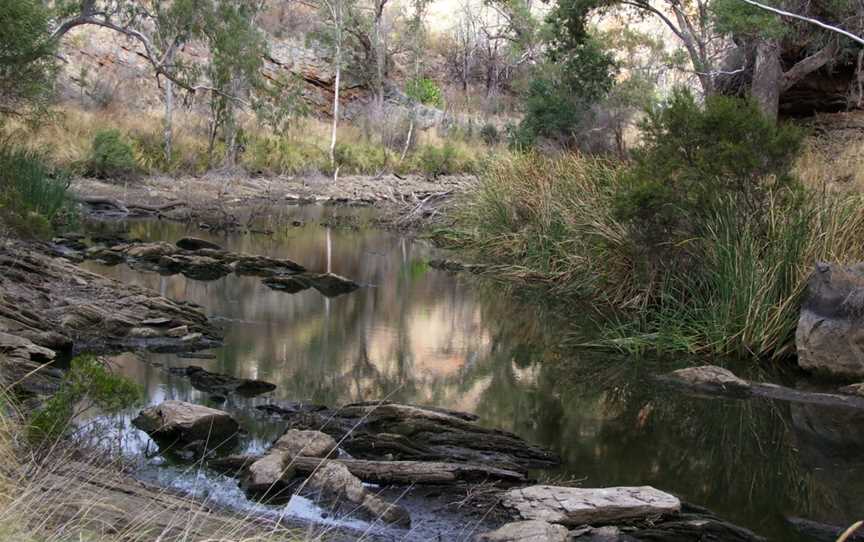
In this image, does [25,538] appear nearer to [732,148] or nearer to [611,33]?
[732,148]

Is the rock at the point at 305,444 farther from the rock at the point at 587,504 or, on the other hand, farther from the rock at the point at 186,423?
the rock at the point at 587,504

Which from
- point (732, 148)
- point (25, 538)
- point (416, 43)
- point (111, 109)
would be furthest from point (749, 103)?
point (416, 43)

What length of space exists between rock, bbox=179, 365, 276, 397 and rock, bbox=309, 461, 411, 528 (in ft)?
7.81

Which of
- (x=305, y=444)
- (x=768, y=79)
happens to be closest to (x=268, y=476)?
(x=305, y=444)

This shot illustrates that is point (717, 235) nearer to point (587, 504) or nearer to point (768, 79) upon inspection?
point (587, 504)

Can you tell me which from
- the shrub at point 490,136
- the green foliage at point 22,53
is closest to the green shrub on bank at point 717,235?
the green foliage at point 22,53

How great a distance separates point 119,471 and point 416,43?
4268 cm

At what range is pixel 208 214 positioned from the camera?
22672 mm

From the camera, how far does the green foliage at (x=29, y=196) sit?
33.8ft

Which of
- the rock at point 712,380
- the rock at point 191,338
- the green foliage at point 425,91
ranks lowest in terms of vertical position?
the rock at point 191,338

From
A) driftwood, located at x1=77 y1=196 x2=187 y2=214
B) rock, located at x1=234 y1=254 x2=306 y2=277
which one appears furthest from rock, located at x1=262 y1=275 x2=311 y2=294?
driftwood, located at x1=77 y1=196 x2=187 y2=214

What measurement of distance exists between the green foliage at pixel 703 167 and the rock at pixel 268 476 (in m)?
6.34

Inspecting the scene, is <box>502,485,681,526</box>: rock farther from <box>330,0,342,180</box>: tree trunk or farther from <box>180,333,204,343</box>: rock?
<box>330,0,342,180</box>: tree trunk

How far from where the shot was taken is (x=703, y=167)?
35.3 ft
